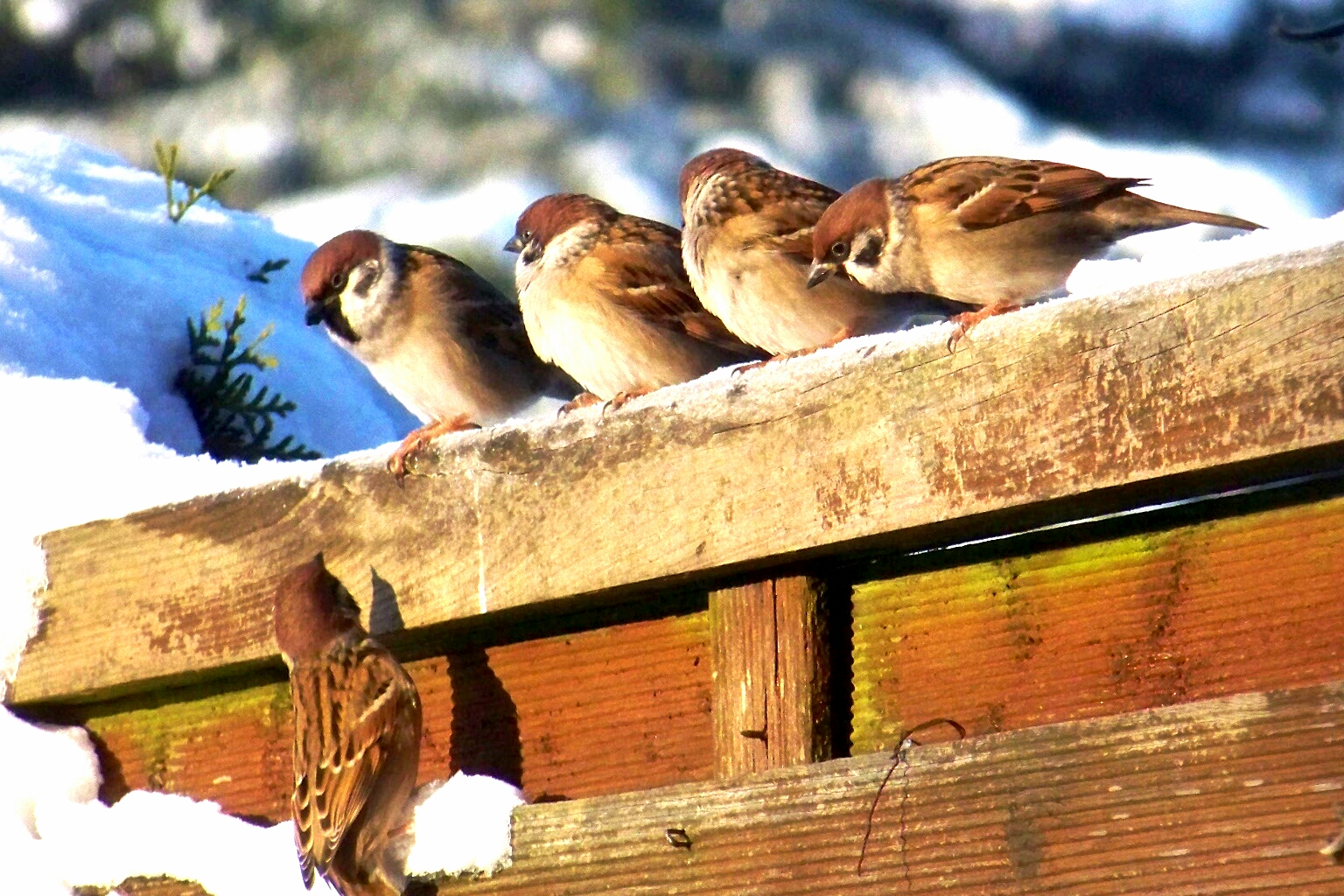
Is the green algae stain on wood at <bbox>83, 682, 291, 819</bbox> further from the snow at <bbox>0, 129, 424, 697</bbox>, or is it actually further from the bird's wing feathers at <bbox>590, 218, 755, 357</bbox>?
the bird's wing feathers at <bbox>590, 218, 755, 357</bbox>

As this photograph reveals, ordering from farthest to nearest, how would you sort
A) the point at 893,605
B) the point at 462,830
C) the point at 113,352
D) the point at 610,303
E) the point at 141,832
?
the point at 113,352 → the point at 610,303 → the point at 141,832 → the point at 462,830 → the point at 893,605

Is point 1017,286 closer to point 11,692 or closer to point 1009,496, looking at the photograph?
point 1009,496

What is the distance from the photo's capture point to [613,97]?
32.0ft

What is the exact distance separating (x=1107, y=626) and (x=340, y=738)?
0.85 m

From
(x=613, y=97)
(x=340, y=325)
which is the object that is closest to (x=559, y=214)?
(x=340, y=325)

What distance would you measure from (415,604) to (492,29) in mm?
8017

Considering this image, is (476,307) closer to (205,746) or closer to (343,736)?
(205,746)

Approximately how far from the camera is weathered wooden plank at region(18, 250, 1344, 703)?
1.69 metres

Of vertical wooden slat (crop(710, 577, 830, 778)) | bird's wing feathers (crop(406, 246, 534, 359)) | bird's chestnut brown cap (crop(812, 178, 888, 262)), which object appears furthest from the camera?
bird's wing feathers (crop(406, 246, 534, 359))

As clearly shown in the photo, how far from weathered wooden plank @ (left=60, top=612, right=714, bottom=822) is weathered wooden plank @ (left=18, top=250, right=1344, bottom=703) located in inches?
3.3

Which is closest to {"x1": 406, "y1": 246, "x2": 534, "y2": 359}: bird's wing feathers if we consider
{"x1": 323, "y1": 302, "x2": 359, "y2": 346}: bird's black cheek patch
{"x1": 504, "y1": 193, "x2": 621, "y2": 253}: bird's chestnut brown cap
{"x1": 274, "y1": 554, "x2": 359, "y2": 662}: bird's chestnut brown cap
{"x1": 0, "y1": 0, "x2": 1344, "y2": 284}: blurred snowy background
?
{"x1": 323, "y1": 302, "x2": 359, "y2": 346}: bird's black cheek patch

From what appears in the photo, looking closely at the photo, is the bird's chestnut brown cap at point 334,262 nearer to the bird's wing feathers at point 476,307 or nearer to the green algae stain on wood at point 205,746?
the bird's wing feathers at point 476,307


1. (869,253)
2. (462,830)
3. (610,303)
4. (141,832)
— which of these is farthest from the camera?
(610,303)

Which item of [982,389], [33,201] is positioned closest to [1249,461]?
[982,389]
